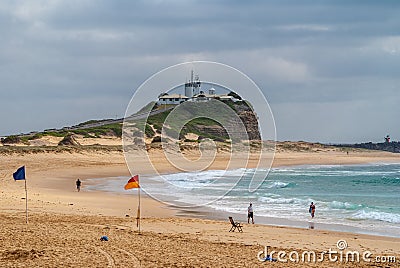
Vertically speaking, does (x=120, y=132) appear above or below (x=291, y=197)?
above

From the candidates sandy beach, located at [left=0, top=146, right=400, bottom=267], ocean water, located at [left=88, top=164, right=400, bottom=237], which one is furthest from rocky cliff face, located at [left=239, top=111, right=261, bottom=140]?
sandy beach, located at [left=0, top=146, right=400, bottom=267]

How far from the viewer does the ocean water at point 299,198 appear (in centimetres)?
2555

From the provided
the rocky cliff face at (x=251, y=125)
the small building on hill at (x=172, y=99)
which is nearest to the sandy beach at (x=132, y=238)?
the small building on hill at (x=172, y=99)

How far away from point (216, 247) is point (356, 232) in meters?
7.72

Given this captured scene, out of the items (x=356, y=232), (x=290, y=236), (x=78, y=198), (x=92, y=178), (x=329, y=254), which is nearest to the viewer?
(x=329, y=254)

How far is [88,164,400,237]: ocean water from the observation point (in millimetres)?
25552

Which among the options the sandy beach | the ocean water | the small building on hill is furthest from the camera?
the small building on hill

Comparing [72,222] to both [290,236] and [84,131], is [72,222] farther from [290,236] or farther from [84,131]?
[84,131]

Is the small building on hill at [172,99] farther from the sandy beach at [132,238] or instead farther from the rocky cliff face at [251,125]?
the sandy beach at [132,238]

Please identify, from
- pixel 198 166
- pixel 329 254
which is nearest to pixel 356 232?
pixel 329 254

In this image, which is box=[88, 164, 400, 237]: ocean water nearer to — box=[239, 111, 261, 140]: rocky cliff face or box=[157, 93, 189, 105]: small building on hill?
box=[157, 93, 189, 105]: small building on hill

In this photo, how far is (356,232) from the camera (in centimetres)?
2222

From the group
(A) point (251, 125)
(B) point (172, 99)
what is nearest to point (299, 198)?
(A) point (251, 125)

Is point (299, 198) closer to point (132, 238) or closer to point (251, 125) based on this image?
point (132, 238)
